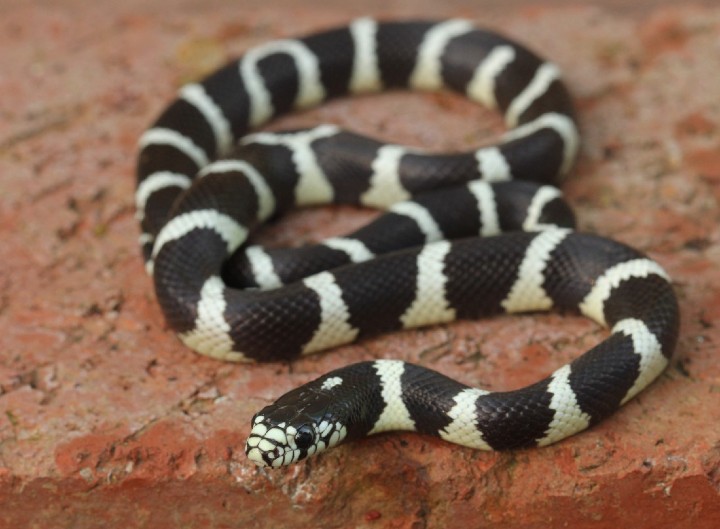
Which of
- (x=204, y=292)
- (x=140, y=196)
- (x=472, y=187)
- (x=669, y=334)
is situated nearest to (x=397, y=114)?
(x=472, y=187)

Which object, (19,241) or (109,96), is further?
(109,96)

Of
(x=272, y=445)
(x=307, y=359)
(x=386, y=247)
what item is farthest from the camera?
(x=386, y=247)

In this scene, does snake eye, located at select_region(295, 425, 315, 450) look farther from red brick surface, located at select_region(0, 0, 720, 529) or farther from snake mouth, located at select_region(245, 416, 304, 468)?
red brick surface, located at select_region(0, 0, 720, 529)

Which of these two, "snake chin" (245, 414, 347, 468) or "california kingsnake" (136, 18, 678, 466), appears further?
"california kingsnake" (136, 18, 678, 466)

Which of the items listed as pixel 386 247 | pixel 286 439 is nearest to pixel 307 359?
pixel 386 247

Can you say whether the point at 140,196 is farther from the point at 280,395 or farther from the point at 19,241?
the point at 280,395

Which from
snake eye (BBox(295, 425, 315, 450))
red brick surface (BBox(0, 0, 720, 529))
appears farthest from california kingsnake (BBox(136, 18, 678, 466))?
red brick surface (BBox(0, 0, 720, 529))

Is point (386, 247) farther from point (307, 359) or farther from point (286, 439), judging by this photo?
point (286, 439)
